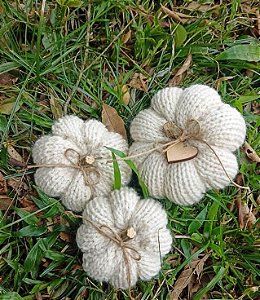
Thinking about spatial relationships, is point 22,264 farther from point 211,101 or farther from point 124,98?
point 211,101

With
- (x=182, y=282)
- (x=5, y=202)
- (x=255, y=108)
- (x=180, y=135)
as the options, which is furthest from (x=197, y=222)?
(x=5, y=202)

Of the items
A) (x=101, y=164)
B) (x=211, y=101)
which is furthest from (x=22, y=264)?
(x=211, y=101)

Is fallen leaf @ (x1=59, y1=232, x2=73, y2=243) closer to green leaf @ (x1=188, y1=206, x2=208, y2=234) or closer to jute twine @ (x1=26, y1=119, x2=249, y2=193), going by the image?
jute twine @ (x1=26, y1=119, x2=249, y2=193)

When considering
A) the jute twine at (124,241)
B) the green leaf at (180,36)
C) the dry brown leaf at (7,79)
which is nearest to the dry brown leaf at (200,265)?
the jute twine at (124,241)

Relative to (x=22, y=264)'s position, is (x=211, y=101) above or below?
above

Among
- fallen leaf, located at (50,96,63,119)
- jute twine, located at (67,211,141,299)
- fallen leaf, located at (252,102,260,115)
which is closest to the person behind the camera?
jute twine, located at (67,211,141,299)

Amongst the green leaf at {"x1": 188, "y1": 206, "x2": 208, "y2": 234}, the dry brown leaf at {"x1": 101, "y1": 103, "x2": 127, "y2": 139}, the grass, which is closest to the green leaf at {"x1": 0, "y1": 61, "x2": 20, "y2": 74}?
the grass

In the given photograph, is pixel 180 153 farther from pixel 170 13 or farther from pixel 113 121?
pixel 170 13

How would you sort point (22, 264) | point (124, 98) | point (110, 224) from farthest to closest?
point (124, 98) → point (22, 264) → point (110, 224)
